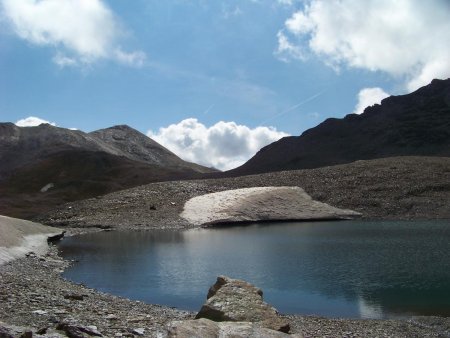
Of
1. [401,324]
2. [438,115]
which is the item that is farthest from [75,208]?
[438,115]

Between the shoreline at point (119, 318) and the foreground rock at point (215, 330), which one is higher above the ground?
the foreground rock at point (215, 330)

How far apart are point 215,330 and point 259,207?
68379 mm

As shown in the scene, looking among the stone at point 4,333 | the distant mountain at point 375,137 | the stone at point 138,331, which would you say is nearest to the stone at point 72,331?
the stone at point 4,333

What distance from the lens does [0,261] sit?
1261 inches

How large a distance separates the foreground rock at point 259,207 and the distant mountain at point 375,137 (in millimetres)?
67320

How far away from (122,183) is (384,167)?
85.8m

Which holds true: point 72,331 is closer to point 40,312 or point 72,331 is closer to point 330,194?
point 40,312

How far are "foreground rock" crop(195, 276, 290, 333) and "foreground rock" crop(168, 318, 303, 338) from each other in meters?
3.60

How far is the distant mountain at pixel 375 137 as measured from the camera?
151625 mm

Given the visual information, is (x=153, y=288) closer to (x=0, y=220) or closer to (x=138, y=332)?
(x=138, y=332)

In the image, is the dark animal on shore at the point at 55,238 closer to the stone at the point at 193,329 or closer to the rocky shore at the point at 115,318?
the rocky shore at the point at 115,318

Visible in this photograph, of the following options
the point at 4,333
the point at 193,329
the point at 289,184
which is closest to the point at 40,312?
the point at 4,333

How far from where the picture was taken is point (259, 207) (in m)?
79.2

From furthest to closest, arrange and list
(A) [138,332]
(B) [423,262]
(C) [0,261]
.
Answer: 1. (B) [423,262]
2. (C) [0,261]
3. (A) [138,332]
